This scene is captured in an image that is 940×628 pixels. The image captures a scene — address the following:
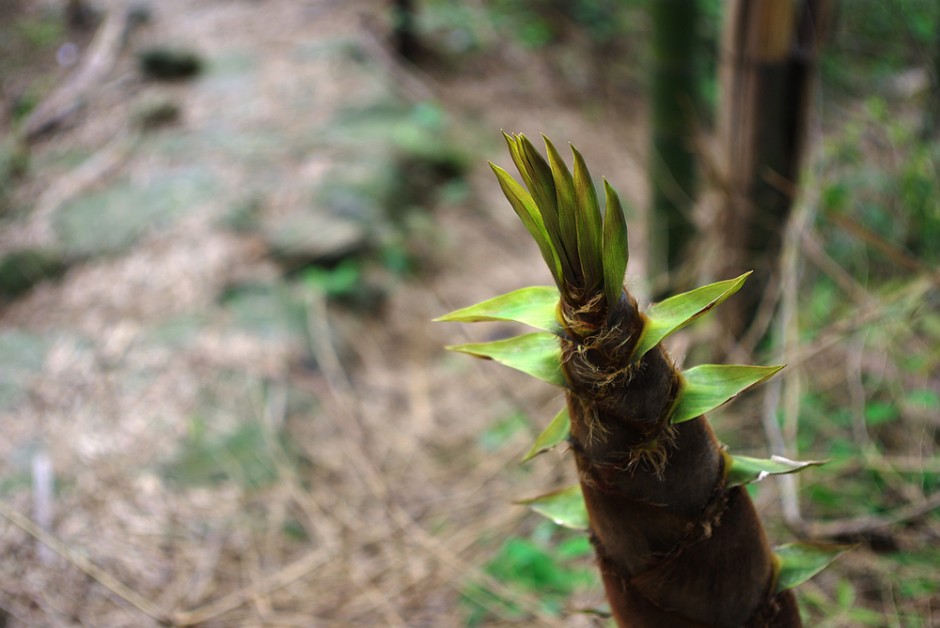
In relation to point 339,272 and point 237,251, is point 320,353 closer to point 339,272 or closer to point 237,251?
point 339,272

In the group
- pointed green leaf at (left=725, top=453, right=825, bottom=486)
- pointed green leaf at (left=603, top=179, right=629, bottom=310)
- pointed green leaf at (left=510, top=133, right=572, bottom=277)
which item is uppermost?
pointed green leaf at (left=510, top=133, right=572, bottom=277)

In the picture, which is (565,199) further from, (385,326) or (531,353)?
(385,326)

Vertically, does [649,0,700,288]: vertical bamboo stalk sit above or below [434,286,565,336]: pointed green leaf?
below

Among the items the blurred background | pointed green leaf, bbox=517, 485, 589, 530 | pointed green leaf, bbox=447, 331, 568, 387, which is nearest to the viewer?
pointed green leaf, bbox=447, 331, 568, 387

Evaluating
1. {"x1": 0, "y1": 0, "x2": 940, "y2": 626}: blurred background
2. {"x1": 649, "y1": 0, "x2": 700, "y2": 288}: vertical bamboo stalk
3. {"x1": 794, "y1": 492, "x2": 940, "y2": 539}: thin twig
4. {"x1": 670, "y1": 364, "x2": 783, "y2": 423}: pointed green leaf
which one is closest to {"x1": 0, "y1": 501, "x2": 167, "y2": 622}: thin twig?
{"x1": 0, "y1": 0, "x2": 940, "y2": 626}: blurred background

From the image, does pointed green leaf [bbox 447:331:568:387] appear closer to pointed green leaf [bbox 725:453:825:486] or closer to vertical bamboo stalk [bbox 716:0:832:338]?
pointed green leaf [bbox 725:453:825:486]

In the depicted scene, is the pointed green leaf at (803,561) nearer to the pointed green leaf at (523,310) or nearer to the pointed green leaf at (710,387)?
the pointed green leaf at (710,387)
